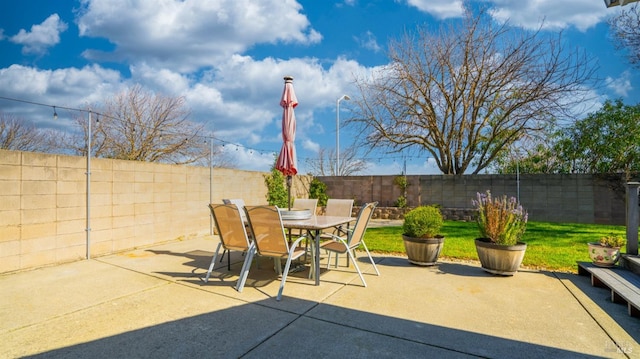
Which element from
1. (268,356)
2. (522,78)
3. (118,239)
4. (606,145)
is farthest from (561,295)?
(606,145)

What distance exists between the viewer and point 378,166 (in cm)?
1292

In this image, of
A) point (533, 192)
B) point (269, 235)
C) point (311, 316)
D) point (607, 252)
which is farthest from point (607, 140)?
point (311, 316)

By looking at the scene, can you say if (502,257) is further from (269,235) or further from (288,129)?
(288,129)

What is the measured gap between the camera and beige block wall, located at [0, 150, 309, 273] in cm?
448

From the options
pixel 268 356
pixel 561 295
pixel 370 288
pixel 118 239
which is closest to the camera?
pixel 268 356

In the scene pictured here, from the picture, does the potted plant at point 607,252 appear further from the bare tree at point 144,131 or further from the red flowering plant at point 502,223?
the bare tree at point 144,131

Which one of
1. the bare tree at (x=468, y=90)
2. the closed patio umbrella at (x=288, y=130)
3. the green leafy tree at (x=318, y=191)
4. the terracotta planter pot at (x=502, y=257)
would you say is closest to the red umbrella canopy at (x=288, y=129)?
the closed patio umbrella at (x=288, y=130)

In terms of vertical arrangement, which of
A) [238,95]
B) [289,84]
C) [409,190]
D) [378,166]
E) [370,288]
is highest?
[238,95]

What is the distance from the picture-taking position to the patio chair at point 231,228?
3816 millimetres

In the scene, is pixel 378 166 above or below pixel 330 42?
below

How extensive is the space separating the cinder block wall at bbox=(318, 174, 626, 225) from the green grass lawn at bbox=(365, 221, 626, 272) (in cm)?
211

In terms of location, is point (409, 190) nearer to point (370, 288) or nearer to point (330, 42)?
point (330, 42)

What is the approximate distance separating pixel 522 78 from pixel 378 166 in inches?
217

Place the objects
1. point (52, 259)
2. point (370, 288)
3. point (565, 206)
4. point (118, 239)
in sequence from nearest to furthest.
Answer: point (370, 288), point (52, 259), point (118, 239), point (565, 206)
